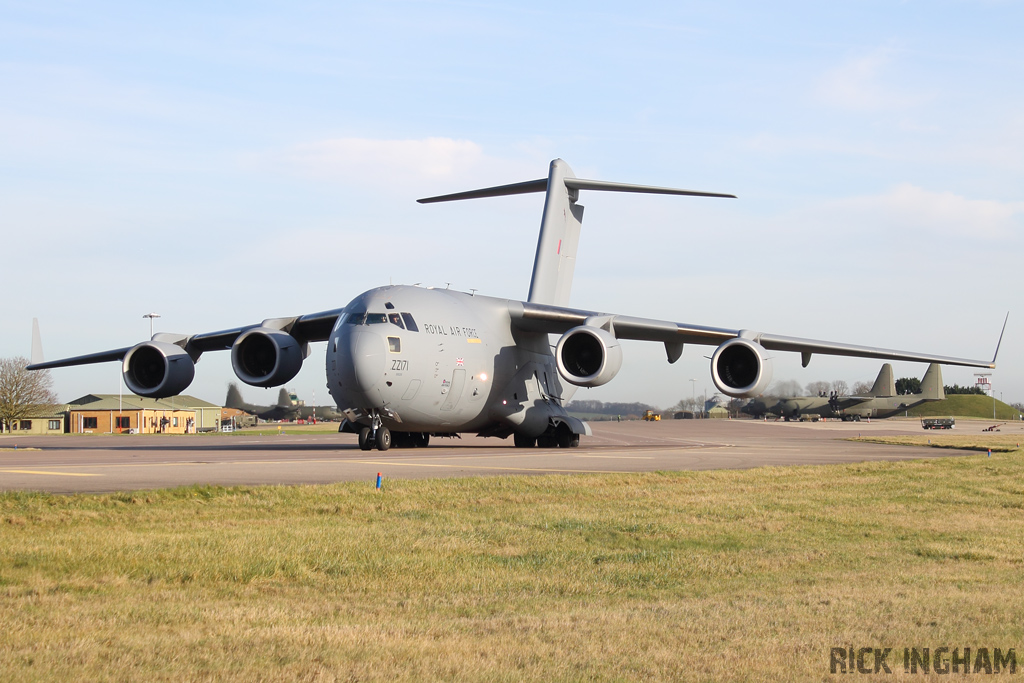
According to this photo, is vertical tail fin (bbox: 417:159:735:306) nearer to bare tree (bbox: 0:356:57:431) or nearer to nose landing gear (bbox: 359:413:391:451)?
nose landing gear (bbox: 359:413:391:451)

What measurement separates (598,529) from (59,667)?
5196 millimetres

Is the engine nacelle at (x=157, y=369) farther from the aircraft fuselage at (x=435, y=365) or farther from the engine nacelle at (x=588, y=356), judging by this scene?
the engine nacelle at (x=588, y=356)

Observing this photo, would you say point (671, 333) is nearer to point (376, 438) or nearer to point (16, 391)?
point (376, 438)

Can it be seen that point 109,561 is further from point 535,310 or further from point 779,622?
point 535,310

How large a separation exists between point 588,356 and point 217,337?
969 centimetres

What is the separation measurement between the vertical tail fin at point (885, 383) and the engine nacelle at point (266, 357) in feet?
236

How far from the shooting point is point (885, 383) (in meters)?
85.2

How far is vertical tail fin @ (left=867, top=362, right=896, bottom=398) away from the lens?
84.2 m

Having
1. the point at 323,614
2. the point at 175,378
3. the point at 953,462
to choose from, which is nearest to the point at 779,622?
the point at 323,614

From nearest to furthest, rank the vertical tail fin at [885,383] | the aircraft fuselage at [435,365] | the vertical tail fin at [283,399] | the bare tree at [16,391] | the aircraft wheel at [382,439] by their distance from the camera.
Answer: the aircraft fuselage at [435,365] < the aircraft wheel at [382,439] < the bare tree at [16,391] < the vertical tail fin at [885,383] < the vertical tail fin at [283,399]

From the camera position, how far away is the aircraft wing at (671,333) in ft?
77.9

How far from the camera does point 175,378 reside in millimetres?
23109

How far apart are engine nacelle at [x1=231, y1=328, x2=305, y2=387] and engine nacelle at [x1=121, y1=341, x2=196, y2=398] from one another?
126 cm

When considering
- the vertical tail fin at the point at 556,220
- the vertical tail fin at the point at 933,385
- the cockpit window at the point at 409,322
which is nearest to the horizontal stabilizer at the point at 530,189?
the vertical tail fin at the point at 556,220
